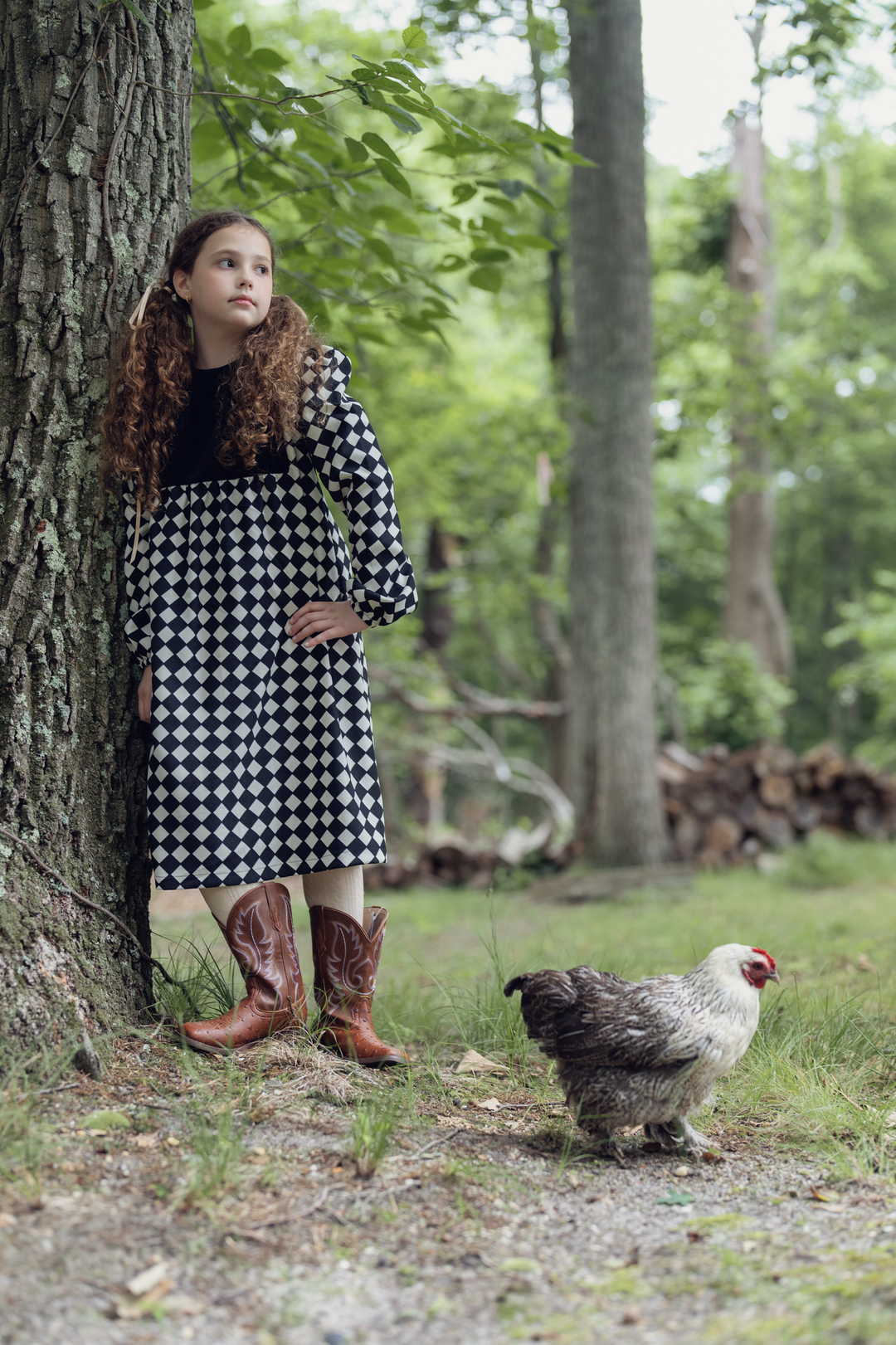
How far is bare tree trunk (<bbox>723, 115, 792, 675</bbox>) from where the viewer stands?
13.5 meters

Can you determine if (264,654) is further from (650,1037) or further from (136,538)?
(650,1037)

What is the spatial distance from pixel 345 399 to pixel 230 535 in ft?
1.47

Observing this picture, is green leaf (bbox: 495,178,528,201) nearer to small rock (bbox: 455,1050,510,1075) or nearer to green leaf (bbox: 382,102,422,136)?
green leaf (bbox: 382,102,422,136)

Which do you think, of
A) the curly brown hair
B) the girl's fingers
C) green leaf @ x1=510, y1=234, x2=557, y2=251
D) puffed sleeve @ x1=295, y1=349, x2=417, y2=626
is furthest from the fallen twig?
green leaf @ x1=510, y1=234, x2=557, y2=251

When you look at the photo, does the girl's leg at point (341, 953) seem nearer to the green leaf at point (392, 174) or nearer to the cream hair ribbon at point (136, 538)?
the cream hair ribbon at point (136, 538)

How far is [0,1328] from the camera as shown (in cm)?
149

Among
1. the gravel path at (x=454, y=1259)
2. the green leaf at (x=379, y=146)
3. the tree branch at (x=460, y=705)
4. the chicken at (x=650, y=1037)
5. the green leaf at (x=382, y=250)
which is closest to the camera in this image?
the gravel path at (x=454, y=1259)

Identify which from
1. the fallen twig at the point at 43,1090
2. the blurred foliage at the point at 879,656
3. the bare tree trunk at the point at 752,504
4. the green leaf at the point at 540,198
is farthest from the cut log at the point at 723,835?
the blurred foliage at the point at 879,656

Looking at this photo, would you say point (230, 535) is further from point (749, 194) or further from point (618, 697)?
point (749, 194)

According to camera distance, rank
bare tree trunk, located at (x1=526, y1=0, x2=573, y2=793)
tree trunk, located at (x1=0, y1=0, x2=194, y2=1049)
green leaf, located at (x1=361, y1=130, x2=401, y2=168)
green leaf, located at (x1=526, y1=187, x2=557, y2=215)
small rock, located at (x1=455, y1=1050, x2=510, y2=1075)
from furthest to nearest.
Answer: bare tree trunk, located at (x1=526, y1=0, x2=573, y2=793) < green leaf, located at (x1=526, y1=187, x2=557, y2=215) < green leaf, located at (x1=361, y1=130, x2=401, y2=168) < small rock, located at (x1=455, y1=1050, x2=510, y2=1075) < tree trunk, located at (x1=0, y1=0, x2=194, y2=1049)

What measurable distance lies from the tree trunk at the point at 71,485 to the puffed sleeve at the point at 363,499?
0.57 meters

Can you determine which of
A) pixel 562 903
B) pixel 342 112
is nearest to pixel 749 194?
pixel 342 112

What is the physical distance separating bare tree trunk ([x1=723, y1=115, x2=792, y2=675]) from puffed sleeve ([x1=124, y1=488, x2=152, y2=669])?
11.3 m

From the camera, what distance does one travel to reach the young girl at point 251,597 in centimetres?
254
